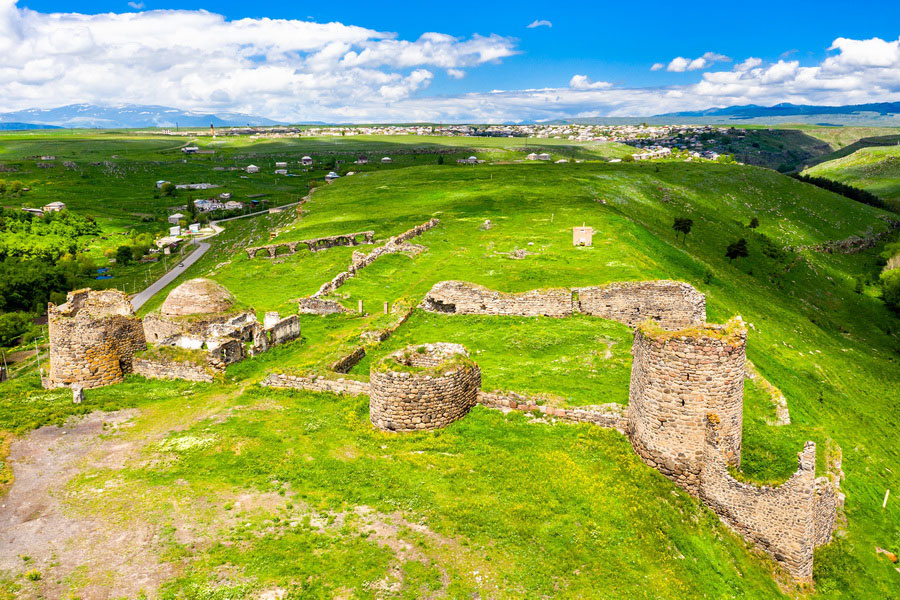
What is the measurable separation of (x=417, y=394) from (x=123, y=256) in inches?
3424

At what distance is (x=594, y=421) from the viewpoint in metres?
17.5

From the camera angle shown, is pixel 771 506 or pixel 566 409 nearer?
pixel 771 506

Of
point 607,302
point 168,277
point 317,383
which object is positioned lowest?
point 168,277

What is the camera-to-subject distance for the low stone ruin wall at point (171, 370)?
2319 centimetres

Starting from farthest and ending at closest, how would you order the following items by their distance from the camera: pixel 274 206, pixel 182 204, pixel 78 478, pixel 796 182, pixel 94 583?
pixel 182 204 → pixel 274 206 → pixel 796 182 → pixel 78 478 → pixel 94 583

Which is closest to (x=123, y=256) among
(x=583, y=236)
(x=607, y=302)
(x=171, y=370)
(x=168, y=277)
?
(x=168, y=277)

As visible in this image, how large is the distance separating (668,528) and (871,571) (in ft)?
33.2

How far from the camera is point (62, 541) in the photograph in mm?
12133

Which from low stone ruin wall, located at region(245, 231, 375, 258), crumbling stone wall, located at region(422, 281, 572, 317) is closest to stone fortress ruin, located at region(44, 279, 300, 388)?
crumbling stone wall, located at region(422, 281, 572, 317)

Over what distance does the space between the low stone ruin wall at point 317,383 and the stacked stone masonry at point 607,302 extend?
12.1 m

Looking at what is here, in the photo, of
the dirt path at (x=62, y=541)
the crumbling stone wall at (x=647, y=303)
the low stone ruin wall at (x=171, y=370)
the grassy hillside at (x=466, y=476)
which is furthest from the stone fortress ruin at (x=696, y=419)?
the crumbling stone wall at (x=647, y=303)

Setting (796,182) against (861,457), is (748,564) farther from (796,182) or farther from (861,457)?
(796,182)

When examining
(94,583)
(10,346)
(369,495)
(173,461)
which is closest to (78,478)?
(173,461)

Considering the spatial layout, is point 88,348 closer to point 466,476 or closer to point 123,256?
point 466,476
